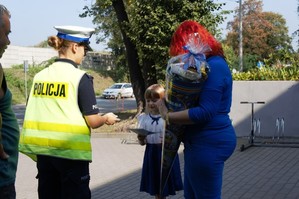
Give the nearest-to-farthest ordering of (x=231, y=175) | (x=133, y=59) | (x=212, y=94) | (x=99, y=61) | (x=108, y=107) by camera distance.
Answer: (x=212, y=94), (x=231, y=175), (x=133, y=59), (x=108, y=107), (x=99, y=61)

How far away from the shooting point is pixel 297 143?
12.9 m

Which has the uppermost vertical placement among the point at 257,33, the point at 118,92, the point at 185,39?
the point at 257,33

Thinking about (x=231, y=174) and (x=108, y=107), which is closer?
(x=231, y=174)

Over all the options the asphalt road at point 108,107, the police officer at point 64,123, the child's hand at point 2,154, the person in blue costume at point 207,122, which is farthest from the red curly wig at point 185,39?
the asphalt road at point 108,107

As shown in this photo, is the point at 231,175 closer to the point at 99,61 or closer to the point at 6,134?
the point at 6,134

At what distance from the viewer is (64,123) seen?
3.95 metres

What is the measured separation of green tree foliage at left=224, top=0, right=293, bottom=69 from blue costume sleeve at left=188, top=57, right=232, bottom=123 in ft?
221

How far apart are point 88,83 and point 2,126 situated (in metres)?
0.82

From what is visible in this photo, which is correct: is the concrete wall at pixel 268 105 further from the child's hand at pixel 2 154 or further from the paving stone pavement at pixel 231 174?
the child's hand at pixel 2 154

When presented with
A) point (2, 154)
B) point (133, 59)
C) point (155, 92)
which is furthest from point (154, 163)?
point (133, 59)

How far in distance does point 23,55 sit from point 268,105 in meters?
36.8

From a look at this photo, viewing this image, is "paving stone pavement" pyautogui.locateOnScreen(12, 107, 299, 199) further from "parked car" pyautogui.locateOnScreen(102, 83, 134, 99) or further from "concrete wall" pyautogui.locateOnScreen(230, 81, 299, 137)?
"parked car" pyautogui.locateOnScreen(102, 83, 134, 99)

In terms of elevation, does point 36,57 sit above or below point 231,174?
above

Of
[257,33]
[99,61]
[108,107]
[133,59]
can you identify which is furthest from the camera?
[257,33]
